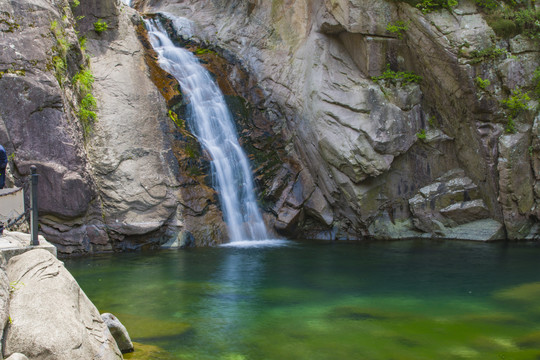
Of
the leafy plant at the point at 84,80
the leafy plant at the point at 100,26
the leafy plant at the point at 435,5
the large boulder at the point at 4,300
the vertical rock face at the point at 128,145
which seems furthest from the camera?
the leafy plant at the point at 100,26

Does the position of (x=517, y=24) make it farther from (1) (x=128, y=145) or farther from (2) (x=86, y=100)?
(2) (x=86, y=100)

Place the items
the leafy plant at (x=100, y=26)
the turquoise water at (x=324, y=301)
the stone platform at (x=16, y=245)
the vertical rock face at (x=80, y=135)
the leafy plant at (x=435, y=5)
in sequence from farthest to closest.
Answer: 1. the leafy plant at (x=100, y=26)
2. the leafy plant at (x=435, y=5)
3. the vertical rock face at (x=80, y=135)
4. the turquoise water at (x=324, y=301)
5. the stone platform at (x=16, y=245)

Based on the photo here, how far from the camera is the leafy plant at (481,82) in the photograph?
51.3ft

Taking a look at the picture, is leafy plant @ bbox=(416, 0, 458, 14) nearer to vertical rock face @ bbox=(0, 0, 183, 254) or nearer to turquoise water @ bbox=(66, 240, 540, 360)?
turquoise water @ bbox=(66, 240, 540, 360)

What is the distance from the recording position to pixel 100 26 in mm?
18719

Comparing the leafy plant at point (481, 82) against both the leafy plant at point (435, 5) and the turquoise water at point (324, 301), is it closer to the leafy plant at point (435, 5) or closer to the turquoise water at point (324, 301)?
the leafy plant at point (435, 5)

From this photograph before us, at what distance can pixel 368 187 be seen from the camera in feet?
55.2

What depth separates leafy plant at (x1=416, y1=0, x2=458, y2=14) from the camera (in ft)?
53.8

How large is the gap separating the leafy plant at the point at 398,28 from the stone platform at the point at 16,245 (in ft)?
44.7

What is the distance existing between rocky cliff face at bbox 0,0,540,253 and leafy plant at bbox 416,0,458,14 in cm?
→ 23

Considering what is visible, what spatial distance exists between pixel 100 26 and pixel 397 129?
38.7 ft

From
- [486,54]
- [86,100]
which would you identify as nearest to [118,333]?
[86,100]

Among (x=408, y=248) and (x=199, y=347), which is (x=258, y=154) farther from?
(x=199, y=347)

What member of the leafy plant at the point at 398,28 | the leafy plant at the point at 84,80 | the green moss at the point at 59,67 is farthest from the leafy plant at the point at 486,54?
the green moss at the point at 59,67
